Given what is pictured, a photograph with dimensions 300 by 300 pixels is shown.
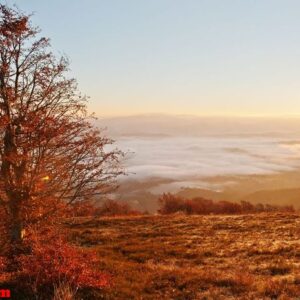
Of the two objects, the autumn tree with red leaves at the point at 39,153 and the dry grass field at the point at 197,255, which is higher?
the autumn tree with red leaves at the point at 39,153

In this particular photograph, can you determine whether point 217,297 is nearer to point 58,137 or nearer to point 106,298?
point 106,298

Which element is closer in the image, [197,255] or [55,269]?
[55,269]

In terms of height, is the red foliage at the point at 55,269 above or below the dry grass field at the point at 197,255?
above

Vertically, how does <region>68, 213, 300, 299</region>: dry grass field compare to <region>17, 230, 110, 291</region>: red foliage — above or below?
below

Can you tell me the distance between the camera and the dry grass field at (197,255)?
53.2 ft

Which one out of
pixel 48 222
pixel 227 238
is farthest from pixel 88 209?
pixel 227 238

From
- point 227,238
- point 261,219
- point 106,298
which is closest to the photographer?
point 106,298

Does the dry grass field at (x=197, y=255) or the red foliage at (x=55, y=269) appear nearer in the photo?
the red foliage at (x=55, y=269)

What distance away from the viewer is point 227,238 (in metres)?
31.0

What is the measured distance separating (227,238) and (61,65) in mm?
16936

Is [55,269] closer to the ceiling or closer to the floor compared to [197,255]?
closer to the ceiling

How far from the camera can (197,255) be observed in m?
25.2

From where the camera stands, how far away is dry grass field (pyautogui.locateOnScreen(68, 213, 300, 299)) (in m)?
16.2

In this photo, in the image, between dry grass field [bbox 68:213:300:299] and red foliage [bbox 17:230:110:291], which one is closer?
red foliage [bbox 17:230:110:291]
